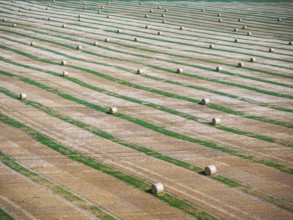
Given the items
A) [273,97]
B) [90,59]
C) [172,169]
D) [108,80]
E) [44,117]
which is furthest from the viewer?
[90,59]

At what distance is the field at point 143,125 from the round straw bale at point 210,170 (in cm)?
20

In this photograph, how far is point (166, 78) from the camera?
111ft

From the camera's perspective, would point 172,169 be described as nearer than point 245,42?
A: Yes

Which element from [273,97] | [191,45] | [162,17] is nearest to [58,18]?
[162,17]

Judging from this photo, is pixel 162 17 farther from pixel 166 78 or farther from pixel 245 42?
pixel 166 78

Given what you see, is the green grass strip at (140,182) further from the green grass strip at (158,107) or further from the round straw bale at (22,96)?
the green grass strip at (158,107)

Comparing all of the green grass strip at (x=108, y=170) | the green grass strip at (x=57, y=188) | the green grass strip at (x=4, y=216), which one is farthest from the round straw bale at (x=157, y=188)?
the green grass strip at (x=4, y=216)

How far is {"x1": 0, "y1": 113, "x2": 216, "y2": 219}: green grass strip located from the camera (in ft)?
52.2

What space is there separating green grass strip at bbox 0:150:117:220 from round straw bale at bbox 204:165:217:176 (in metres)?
4.90

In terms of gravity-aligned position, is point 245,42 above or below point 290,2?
below

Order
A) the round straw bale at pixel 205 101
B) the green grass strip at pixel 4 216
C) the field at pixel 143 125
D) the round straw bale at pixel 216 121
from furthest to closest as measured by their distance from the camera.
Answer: the round straw bale at pixel 205 101, the round straw bale at pixel 216 121, the field at pixel 143 125, the green grass strip at pixel 4 216

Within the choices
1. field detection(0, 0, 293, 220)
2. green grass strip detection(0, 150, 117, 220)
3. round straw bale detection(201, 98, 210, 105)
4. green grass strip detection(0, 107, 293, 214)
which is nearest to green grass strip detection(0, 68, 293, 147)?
field detection(0, 0, 293, 220)

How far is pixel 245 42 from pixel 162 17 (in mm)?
18124

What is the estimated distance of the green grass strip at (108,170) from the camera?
Answer: 15.9 m
